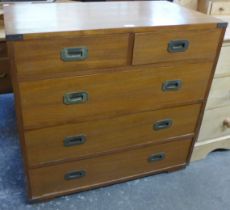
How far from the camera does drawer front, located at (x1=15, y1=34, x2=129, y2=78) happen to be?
961mm

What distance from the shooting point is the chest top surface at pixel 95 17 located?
1.00 meters

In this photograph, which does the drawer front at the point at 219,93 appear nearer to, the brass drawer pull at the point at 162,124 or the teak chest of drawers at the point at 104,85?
the teak chest of drawers at the point at 104,85

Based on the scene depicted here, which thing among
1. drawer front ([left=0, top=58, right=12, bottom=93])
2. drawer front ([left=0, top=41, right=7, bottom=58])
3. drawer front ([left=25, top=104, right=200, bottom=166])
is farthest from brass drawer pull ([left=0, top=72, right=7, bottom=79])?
drawer front ([left=25, top=104, right=200, bottom=166])

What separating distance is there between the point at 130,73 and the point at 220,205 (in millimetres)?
838

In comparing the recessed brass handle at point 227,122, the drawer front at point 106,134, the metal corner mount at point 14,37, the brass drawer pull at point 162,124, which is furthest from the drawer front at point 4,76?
the recessed brass handle at point 227,122

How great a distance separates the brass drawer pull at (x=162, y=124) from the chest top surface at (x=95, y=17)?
18.8 inches

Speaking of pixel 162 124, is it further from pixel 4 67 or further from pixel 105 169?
pixel 4 67

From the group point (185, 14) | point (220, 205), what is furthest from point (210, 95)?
point (220, 205)

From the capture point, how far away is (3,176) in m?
1.49

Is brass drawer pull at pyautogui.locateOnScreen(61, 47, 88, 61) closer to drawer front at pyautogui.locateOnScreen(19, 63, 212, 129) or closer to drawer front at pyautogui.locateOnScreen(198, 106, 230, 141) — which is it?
drawer front at pyautogui.locateOnScreen(19, 63, 212, 129)

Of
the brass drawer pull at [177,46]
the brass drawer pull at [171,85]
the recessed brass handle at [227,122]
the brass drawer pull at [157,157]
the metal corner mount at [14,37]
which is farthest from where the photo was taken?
the recessed brass handle at [227,122]

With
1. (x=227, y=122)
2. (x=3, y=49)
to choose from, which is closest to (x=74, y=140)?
(x=3, y=49)

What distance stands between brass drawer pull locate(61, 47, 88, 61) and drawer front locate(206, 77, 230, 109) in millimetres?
747

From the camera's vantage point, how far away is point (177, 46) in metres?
1.18
